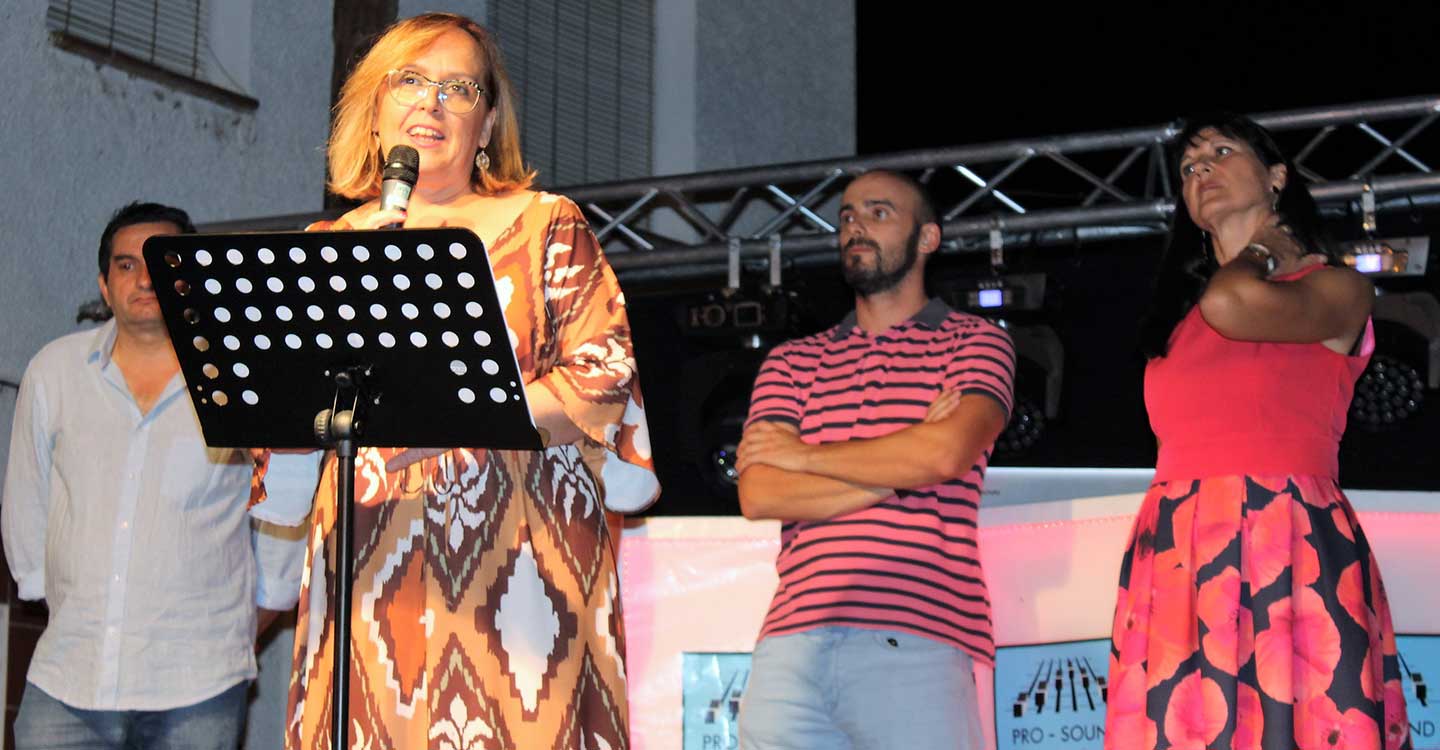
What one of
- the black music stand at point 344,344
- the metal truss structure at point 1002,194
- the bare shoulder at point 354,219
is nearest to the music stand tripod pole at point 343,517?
the black music stand at point 344,344

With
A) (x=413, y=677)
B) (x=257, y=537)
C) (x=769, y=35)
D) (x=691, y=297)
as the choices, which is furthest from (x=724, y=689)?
(x=769, y=35)

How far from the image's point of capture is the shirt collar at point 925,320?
3.77 m

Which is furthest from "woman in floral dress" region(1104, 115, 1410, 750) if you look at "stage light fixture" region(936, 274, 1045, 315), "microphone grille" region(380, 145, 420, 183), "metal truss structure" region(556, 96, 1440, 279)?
"stage light fixture" region(936, 274, 1045, 315)

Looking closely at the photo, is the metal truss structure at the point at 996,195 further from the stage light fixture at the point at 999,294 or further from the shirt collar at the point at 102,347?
the shirt collar at the point at 102,347

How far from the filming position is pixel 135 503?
383 cm

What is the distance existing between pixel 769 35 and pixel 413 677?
7.46 meters

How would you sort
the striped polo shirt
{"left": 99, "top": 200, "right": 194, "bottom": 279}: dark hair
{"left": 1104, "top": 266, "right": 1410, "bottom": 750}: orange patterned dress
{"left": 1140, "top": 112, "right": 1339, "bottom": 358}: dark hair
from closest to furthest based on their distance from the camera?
{"left": 1104, "top": 266, "right": 1410, "bottom": 750}: orange patterned dress < {"left": 1140, "top": 112, "right": 1339, "bottom": 358}: dark hair < the striped polo shirt < {"left": 99, "top": 200, "right": 194, "bottom": 279}: dark hair

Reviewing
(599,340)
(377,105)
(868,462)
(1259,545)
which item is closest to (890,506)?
(868,462)

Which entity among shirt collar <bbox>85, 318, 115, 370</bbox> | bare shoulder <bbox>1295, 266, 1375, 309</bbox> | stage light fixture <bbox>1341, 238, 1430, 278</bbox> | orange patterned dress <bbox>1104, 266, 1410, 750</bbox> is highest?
stage light fixture <bbox>1341, 238, 1430, 278</bbox>

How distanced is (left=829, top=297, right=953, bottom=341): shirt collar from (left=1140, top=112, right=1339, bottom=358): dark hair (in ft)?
1.75

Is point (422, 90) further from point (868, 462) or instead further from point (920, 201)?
point (920, 201)

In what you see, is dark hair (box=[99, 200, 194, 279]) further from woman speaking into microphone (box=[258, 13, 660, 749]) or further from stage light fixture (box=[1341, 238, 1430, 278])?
stage light fixture (box=[1341, 238, 1430, 278])

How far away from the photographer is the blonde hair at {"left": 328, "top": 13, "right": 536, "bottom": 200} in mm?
2443

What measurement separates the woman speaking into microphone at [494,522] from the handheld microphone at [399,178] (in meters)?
0.01
